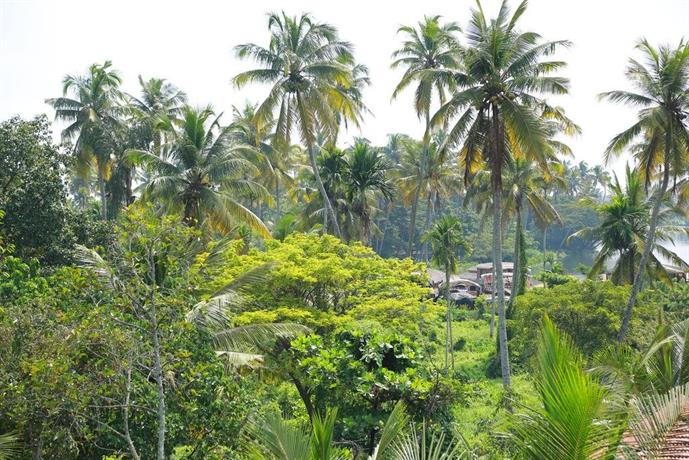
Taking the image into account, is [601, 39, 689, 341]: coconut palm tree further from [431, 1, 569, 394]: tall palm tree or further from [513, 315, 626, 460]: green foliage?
[513, 315, 626, 460]: green foliage

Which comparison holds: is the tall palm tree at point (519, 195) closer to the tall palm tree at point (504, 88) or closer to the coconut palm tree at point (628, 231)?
the coconut palm tree at point (628, 231)

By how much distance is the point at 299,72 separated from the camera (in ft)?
79.0

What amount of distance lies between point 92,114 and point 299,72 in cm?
1240

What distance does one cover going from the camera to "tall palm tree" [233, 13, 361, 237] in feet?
78.5

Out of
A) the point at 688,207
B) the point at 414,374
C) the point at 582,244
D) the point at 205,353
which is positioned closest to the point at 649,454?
the point at 414,374

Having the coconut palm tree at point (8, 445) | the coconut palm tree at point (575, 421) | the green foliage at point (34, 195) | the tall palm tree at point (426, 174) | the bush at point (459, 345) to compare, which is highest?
the tall palm tree at point (426, 174)

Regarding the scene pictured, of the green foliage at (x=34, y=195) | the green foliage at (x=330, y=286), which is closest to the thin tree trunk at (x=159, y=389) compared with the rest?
the green foliage at (x=330, y=286)

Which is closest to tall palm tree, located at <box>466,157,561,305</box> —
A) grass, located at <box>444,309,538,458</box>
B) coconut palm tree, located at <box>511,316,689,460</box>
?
grass, located at <box>444,309,538,458</box>

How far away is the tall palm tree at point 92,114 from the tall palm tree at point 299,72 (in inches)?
392

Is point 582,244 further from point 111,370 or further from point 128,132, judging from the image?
point 111,370

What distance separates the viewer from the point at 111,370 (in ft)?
24.8

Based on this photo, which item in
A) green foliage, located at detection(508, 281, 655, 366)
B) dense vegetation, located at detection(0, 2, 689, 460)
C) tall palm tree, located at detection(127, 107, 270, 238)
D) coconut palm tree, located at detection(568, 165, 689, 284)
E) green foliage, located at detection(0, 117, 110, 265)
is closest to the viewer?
dense vegetation, located at detection(0, 2, 689, 460)

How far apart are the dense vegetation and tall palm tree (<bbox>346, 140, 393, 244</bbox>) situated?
108 mm

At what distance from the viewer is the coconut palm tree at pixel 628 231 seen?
2652 cm
